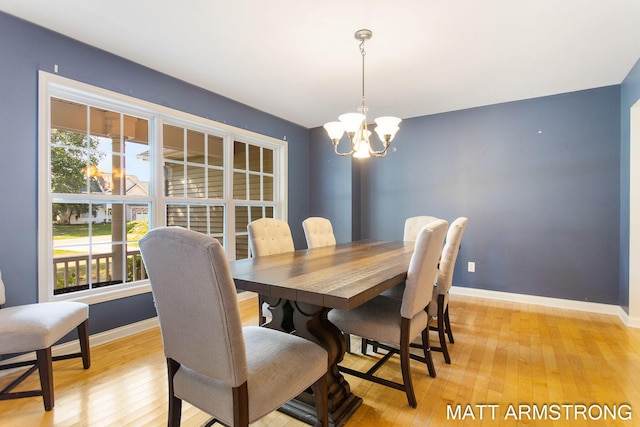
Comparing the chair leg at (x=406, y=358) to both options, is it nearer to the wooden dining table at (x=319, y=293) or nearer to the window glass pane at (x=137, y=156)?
the wooden dining table at (x=319, y=293)

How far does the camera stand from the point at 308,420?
61.9 inches

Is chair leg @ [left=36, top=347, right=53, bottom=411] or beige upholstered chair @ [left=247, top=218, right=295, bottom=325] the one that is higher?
beige upholstered chair @ [left=247, top=218, right=295, bottom=325]

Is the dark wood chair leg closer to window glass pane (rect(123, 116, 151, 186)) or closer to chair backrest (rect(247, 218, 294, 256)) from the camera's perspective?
chair backrest (rect(247, 218, 294, 256))

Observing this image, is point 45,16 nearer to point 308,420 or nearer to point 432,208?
point 308,420

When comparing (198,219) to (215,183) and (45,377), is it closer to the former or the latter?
(215,183)

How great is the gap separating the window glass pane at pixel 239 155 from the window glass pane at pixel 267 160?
0.37m

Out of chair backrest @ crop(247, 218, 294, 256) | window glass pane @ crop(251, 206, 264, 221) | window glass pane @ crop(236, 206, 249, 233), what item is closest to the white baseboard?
chair backrest @ crop(247, 218, 294, 256)

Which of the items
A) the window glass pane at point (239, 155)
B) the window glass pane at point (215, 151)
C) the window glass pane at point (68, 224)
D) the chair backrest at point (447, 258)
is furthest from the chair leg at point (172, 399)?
the window glass pane at point (239, 155)

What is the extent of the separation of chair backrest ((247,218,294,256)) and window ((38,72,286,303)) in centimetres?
115

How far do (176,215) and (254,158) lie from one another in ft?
4.21

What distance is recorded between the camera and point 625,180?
3.07 metres

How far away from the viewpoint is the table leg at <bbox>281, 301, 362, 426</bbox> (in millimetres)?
1565

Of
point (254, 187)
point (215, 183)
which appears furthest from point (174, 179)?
point (254, 187)

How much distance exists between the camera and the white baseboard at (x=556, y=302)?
9.91 feet
